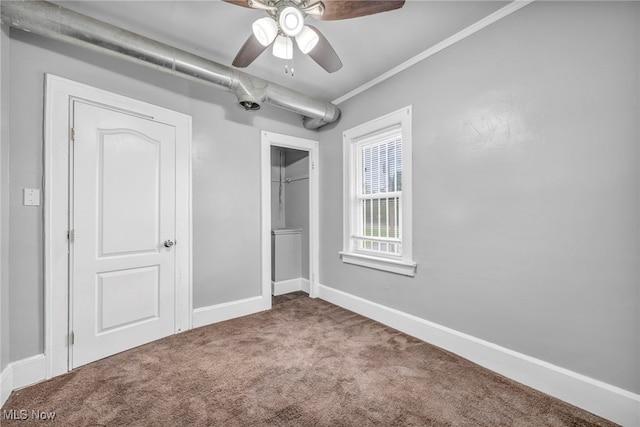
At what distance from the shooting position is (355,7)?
161 cm

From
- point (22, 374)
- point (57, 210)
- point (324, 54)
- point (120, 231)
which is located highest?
Result: point (324, 54)

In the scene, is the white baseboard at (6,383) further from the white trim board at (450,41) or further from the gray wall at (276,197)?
the white trim board at (450,41)

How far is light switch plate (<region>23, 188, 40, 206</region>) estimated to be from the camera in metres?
1.94

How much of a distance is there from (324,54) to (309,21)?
1.37ft

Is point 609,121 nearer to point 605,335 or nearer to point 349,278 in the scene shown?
point 605,335

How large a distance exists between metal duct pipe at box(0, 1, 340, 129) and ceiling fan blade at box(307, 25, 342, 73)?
0.94 meters

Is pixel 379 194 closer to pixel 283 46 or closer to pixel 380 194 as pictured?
pixel 380 194

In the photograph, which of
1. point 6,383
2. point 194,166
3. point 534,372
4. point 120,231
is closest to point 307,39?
point 194,166

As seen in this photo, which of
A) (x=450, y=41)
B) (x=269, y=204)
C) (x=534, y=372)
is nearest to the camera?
(x=534, y=372)

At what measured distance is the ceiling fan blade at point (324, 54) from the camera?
185 centimetres

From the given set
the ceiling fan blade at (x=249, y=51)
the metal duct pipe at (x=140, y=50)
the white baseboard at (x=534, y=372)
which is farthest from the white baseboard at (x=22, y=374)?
the white baseboard at (x=534, y=372)

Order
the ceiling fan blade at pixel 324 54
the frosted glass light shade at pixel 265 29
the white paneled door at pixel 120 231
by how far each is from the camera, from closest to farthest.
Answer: the frosted glass light shade at pixel 265 29 < the ceiling fan blade at pixel 324 54 < the white paneled door at pixel 120 231

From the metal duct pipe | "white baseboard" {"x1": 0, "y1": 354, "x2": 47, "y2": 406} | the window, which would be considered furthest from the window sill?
"white baseboard" {"x1": 0, "y1": 354, "x2": 47, "y2": 406}

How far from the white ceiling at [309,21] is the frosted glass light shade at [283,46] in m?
0.29
